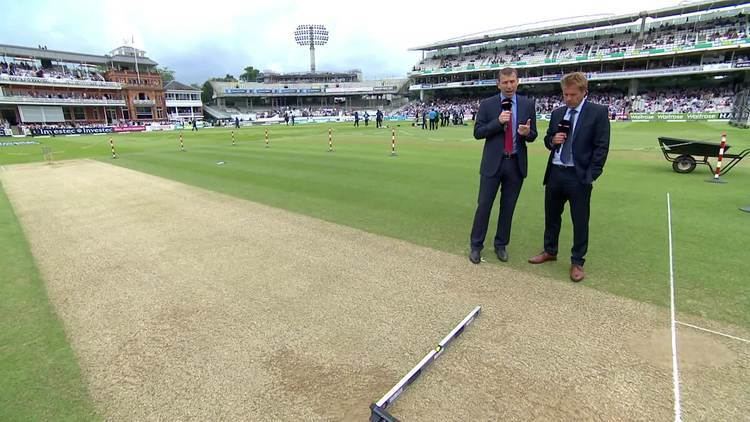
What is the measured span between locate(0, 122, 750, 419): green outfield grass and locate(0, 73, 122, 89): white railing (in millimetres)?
65193

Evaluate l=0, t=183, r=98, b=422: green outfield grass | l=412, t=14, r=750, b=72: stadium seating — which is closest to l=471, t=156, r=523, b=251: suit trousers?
l=0, t=183, r=98, b=422: green outfield grass

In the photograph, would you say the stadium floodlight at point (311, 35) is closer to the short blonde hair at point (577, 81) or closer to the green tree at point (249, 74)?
the green tree at point (249, 74)

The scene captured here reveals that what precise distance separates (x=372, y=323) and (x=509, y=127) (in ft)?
9.40

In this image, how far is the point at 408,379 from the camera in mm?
2738

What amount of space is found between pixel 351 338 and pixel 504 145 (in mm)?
2976

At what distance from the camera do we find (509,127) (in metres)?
4.64

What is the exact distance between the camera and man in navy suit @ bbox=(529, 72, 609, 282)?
418 centimetres

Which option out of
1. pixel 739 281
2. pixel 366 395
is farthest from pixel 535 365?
pixel 739 281

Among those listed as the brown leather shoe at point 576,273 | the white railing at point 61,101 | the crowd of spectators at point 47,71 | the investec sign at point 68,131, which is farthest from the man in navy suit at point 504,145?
the crowd of spectators at point 47,71

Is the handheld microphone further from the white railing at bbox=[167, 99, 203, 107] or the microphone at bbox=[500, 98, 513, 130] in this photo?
the white railing at bbox=[167, 99, 203, 107]

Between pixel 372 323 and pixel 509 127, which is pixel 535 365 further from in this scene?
pixel 509 127

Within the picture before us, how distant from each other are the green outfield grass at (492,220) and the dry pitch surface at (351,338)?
12.2 inches

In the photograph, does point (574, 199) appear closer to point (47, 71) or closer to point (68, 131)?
point (68, 131)

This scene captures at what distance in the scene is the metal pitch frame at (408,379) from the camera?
2.37 meters
